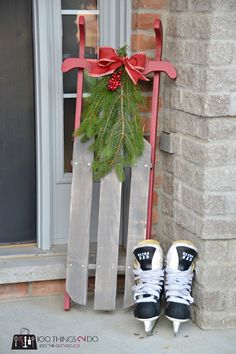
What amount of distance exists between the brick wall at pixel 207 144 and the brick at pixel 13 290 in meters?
0.91

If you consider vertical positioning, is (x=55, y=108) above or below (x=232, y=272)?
above

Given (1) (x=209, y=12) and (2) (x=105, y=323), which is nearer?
(1) (x=209, y=12)

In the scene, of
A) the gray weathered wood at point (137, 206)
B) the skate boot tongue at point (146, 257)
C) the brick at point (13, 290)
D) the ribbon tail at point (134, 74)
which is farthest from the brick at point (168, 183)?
the brick at point (13, 290)

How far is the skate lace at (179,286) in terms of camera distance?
357cm

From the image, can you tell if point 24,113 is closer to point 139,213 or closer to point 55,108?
point 55,108

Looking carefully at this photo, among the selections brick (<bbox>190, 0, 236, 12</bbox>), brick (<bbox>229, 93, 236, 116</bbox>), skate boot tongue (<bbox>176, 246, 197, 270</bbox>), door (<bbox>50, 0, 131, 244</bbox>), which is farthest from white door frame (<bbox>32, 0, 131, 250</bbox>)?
skate boot tongue (<bbox>176, 246, 197, 270</bbox>)

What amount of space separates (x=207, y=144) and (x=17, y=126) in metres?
1.15

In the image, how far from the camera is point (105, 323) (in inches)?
148

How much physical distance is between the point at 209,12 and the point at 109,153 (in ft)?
2.70

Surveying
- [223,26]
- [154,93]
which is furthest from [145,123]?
[223,26]

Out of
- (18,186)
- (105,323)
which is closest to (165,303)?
(105,323)

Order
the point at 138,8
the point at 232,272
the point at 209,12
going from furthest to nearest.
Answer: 1. the point at 138,8
2. the point at 232,272
3. the point at 209,12

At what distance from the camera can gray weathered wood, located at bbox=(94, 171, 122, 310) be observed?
3.75 meters

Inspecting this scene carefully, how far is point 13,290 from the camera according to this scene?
4.01m
